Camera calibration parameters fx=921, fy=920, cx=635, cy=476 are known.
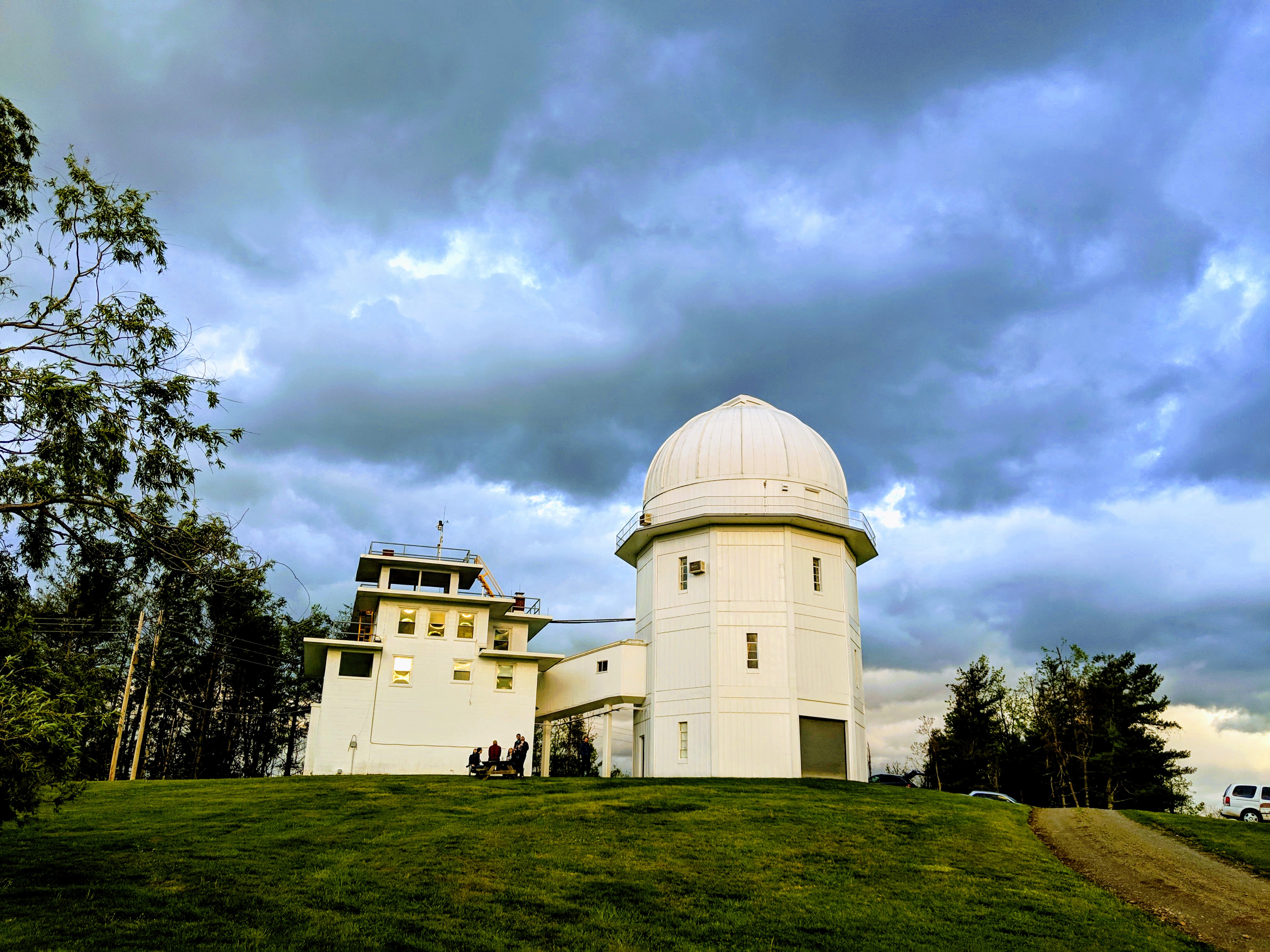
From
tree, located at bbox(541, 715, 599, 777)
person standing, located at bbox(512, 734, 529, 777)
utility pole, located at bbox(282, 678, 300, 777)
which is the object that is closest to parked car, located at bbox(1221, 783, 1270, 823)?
person standing, located at bbox(512, 734, 529, 777)

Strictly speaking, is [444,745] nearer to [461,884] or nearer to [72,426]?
[461,884]

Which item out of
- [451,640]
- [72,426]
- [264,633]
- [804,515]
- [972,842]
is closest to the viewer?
[72,426]

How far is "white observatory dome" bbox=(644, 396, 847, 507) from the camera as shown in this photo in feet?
114

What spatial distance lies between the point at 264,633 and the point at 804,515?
3417 cm

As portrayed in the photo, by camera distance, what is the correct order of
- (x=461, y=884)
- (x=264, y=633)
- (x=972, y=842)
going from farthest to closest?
(x=264, y=633)
(x=972, y=842)
(x=461, y=884)

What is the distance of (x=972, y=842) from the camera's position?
734 inches

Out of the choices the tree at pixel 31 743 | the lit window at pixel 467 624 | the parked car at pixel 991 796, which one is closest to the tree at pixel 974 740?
the parked car at pixel 991 796

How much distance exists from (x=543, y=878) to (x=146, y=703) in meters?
33.2

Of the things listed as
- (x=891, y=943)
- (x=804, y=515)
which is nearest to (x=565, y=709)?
(x=804, y=515)

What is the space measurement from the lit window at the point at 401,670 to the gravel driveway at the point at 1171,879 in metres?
22.8

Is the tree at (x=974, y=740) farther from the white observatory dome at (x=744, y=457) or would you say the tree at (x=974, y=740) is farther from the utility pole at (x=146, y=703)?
the utility pole at (x=146, y=703)

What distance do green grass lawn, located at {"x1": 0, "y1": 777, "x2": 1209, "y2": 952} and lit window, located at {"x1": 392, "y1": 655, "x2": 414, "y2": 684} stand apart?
12.5 metres

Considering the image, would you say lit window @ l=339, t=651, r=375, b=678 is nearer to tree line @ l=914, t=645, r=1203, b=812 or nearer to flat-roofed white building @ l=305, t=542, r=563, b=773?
flat-roofed white building @ l=305, t=542, r=563, b=773

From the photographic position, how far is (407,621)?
36406 mm
